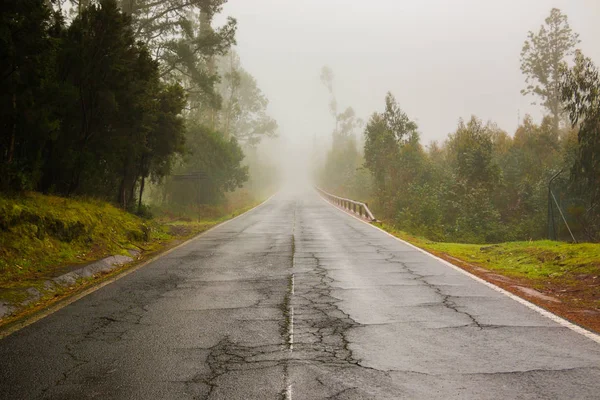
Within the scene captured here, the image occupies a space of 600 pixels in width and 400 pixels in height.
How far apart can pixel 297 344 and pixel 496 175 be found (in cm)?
2749

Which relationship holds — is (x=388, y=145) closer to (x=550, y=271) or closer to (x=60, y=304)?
(x=550, y=271)

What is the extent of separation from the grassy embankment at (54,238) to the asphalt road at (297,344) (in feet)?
4.91

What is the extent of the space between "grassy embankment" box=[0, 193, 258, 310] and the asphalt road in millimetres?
1496

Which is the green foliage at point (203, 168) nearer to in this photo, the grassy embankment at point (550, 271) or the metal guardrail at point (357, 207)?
the metal guardrail at point (357, 207)

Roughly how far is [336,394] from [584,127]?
2018 centimetres

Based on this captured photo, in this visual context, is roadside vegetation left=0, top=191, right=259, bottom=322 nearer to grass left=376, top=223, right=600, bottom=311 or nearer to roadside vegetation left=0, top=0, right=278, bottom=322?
roadside vegetation left=0, top=0, right=278, bottom=322

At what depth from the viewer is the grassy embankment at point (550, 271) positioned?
6.92 metres

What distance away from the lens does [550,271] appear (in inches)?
381

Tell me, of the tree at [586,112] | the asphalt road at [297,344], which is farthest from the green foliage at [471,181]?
the asphalt road at [297,344]

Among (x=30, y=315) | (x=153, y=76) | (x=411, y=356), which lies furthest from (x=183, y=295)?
(x=153, y=76)

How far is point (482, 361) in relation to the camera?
180 inches

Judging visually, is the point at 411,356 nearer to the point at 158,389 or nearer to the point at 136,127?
the point at 158,389

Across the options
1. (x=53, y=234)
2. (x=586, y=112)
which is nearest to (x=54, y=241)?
(x=53, y=234)

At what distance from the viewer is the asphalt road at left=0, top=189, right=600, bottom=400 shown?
3.98m
